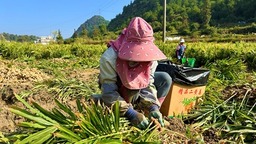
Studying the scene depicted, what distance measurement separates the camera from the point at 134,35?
7.45ft

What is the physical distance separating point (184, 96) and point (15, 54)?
1682 cm

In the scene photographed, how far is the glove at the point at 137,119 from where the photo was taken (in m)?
2.08

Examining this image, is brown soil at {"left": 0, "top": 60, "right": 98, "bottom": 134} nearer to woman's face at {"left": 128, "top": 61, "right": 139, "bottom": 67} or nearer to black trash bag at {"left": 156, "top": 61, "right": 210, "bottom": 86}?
woman's face at {"left": 128, "top": 61, "right": 139, "bottom": 67}

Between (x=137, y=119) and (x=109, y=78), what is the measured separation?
379mm

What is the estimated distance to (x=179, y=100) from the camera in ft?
11.1

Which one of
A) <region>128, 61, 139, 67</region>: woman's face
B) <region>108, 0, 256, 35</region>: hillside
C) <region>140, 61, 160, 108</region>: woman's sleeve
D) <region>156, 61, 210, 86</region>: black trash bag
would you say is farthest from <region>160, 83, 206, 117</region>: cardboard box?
<region>108, 0, 256, 35</region>: hillside

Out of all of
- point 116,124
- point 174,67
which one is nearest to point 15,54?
point 174,67

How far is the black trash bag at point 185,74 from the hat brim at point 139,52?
3.70 ft

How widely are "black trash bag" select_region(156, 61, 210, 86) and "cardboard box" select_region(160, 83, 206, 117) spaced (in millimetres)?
52

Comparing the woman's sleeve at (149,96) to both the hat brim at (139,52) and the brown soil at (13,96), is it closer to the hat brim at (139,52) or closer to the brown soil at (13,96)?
the hat brim at (139,52)

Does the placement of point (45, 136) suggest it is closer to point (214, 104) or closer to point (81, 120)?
point (81, 120)

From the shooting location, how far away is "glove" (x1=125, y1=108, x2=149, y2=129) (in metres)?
2.08

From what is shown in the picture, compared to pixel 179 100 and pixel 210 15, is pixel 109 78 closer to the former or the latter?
pixel 179 100

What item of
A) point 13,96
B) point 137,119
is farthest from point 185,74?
point 13,96
